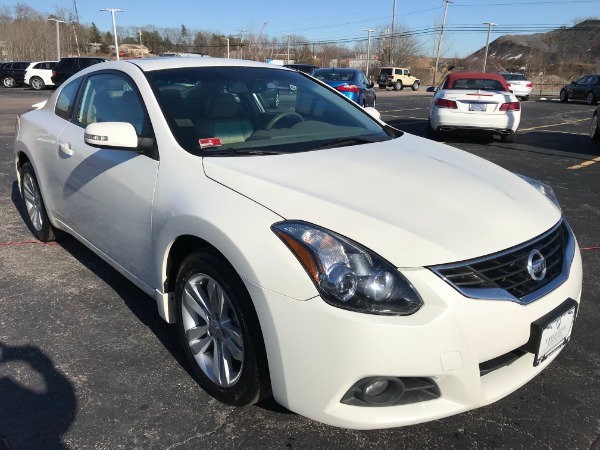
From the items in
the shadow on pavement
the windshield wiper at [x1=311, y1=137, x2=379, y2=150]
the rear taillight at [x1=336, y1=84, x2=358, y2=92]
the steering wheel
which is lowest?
the shadow on pavement

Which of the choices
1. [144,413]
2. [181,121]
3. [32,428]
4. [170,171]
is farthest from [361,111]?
[32,428]

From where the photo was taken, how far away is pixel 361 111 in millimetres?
3596

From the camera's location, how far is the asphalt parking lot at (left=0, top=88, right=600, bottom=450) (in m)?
2.13

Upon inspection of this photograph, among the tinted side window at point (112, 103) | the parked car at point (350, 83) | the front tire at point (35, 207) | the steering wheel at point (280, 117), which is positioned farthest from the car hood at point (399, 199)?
the parked car at point (350, 83)

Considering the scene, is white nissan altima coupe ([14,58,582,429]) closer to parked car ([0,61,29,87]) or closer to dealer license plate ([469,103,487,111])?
dealer license plate ([469,103,487,111])

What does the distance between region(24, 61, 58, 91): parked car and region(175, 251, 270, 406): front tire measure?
92.4 feet

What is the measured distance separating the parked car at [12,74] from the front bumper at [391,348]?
106 ft

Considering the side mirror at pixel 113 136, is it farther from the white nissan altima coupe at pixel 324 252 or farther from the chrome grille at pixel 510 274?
the chrome grille at pixel 510 274

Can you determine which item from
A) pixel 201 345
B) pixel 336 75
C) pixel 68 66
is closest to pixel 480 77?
pixel 336 75

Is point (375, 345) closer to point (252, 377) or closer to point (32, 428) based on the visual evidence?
point (252, 377)

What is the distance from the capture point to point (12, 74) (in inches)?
1134

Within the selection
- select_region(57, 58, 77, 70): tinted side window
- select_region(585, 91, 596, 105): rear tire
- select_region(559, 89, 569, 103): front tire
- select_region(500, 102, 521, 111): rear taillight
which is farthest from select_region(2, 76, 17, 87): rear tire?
select_region(585, 91, 596, 105): rear tire

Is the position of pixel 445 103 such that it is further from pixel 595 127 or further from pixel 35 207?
pixel 35 207

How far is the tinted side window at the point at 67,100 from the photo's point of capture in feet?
12.1
